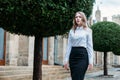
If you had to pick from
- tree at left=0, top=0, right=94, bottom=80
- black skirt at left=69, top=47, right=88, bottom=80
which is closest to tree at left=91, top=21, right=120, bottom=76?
tree at left=0, top=0, right=94, bottom=80

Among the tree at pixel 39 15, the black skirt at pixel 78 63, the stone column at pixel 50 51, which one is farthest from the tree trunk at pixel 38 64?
the stone column at pixel 50 51

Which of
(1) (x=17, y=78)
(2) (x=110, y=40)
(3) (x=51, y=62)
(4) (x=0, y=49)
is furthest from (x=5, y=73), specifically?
(3) (x=51, y=62)

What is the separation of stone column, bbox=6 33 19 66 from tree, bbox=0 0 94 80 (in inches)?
339

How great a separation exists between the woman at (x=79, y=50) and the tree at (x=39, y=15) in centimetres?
248

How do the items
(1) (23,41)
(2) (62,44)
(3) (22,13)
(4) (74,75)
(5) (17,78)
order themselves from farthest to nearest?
(2) (62,44), (1) (23,41), (5) (17,78), (3) (22,13), (4) (74,75)

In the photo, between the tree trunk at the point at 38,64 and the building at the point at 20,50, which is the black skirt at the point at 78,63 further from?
the building at the point at 20,50

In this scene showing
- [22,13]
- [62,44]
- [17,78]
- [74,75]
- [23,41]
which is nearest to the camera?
[74,75]

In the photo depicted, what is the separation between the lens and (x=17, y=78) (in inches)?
511

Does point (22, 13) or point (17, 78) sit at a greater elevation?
point (22, 13)

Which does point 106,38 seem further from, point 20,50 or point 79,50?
point 79,50

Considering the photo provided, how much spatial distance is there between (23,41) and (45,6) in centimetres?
1147

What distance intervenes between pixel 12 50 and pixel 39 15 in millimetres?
9630

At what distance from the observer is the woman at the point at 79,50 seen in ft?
19.3

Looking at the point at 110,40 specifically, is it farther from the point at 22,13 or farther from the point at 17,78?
the point at 22,13
